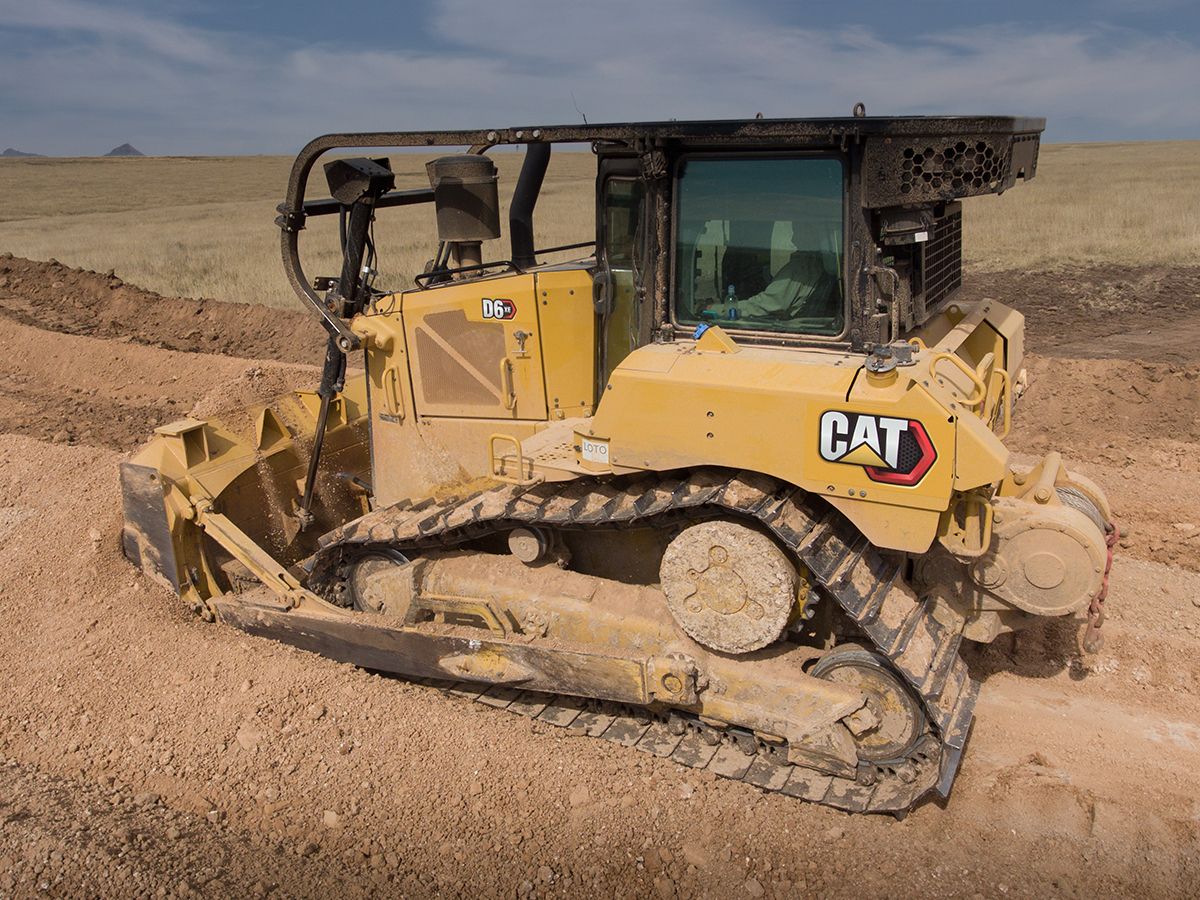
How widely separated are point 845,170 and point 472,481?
2.69 meters

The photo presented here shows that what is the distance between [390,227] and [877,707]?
99.1ft

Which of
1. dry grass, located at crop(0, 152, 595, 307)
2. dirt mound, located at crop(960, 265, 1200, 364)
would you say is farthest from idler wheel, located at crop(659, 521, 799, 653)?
dry grass, located at crop(0, 152, 595, 307)

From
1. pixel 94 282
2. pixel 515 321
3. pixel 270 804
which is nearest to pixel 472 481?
pixel 515 321

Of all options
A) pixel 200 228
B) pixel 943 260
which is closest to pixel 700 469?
pixel 943 260

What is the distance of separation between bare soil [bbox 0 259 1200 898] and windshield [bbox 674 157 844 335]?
7.31ft

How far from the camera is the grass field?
20578mm

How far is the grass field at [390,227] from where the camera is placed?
20.6 metres

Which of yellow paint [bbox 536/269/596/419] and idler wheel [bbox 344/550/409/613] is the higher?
yellow paint [bbox 536/269/596/419]

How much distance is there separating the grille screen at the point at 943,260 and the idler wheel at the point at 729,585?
5.05 ft

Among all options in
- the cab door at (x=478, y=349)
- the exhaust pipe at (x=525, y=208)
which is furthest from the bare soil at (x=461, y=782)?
the exhaust pipe at (x=525, y=208)

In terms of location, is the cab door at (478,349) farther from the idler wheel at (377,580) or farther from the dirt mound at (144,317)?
the dirt mound at (144,317)

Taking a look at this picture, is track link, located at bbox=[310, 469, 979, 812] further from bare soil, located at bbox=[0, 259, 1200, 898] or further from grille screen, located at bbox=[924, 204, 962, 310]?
grille screen, located at bbox=[924, 204, 962, 310]

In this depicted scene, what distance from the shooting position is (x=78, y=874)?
3.97 metres

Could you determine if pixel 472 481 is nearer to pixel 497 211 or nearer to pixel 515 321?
→ pixel 515 321
